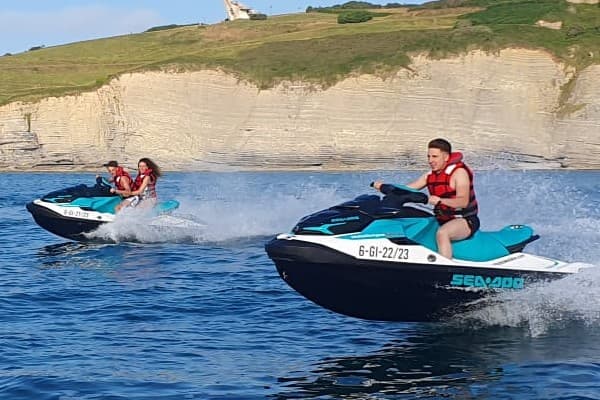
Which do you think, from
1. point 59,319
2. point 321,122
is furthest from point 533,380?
point 321,122

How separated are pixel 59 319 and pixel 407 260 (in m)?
3.80

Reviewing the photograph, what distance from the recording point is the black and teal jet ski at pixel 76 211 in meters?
16.5

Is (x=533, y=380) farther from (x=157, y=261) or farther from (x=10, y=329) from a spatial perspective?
(x=157, y=261)

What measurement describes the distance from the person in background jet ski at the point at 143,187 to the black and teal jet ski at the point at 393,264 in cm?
820

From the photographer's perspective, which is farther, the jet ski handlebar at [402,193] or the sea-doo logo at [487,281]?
the sea-doo logo at [487,281]

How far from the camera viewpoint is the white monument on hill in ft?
310

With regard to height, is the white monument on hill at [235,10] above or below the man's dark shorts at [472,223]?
above

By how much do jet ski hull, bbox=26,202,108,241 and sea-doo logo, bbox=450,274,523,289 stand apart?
920 centimetres

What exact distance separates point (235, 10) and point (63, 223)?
80.8 m

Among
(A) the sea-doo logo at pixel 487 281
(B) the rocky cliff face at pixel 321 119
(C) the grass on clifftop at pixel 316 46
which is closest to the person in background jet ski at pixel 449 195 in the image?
(A) the sea-doo logo at pixel 487 281

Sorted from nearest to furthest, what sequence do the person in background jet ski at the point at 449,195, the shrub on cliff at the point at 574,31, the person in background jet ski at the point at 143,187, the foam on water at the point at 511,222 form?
the person in background jet ski at the point at 449,195 → the foam on water at the point at 511,222 → the person in background jet ski at the point at 143,187 → the shrub on cliff at the point at 574,31

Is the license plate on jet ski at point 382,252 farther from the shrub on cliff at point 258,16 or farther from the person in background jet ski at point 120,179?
the shrub on cliff at point 258,16

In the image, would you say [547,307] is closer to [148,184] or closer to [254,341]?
[254,341]

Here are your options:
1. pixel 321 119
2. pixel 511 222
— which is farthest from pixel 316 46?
pixel 511 222
